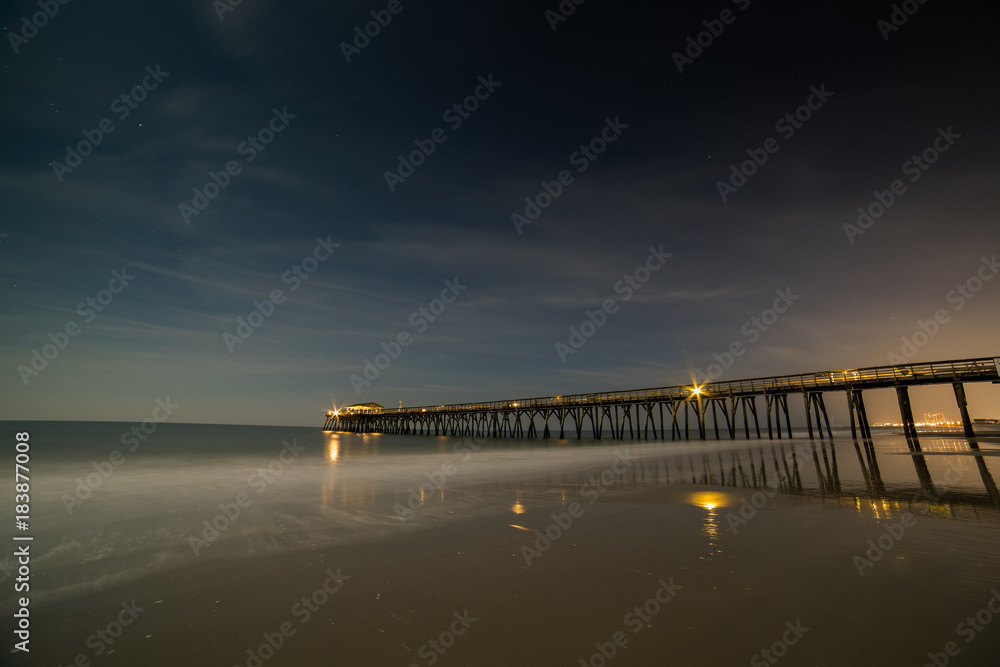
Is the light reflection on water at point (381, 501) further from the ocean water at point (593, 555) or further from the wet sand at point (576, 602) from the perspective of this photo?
the wet sand at point (576, 602)

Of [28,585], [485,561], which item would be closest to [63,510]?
[28,585]

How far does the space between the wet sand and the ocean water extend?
25 millimetres

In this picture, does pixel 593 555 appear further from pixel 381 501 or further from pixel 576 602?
pixel 381 501

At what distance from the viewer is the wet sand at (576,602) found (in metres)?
→ 3.00

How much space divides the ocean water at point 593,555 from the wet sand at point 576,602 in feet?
0.08

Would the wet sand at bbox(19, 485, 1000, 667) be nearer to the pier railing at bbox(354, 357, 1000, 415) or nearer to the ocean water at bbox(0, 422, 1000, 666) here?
the ocean water at bbox(0, 422, 1000, 666)

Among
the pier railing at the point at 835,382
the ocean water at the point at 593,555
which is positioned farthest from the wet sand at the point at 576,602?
the pier railing at the point at 835,382

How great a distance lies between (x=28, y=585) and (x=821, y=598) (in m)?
8.33

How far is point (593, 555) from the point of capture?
5.00m

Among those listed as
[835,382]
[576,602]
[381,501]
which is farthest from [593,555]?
[835,382]

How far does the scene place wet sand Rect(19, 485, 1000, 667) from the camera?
3004 mm

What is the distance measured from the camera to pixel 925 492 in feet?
27.5

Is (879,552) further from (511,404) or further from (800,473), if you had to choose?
(511,404)

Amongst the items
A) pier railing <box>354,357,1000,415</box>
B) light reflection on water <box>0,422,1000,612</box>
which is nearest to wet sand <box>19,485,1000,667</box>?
light reflection on water <box>0,422,1000,612</box>
